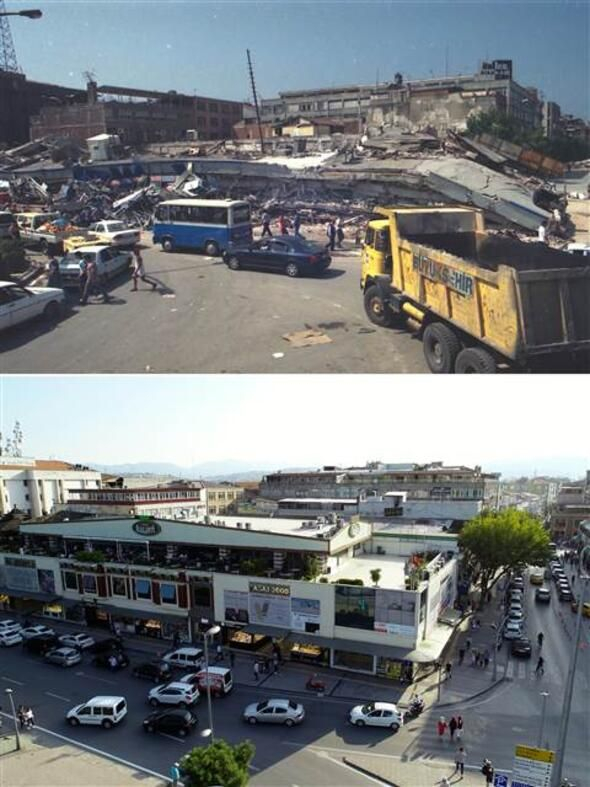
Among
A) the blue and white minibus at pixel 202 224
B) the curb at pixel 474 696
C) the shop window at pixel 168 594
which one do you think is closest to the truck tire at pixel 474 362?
the blue and white minibus at pixel 202 224

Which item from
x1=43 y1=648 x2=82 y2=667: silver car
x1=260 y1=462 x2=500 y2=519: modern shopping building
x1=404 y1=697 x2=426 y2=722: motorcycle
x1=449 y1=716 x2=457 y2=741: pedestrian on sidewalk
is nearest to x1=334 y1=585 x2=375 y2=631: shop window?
x1=404 y1=697 x2=426 y2=722: motorcycle

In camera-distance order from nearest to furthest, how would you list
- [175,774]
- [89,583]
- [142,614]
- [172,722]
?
1. [175,774]
2. [172,722]
3. [142,614]
4. [89,583]

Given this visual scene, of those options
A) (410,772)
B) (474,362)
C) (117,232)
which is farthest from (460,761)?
(117,232)

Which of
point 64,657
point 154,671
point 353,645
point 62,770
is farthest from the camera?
point 64,657

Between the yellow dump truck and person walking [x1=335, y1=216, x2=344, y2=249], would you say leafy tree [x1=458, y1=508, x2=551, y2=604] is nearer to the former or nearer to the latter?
the yellow dump truck

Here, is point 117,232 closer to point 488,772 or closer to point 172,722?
point 172,722

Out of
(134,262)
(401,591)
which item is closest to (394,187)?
(134,262)

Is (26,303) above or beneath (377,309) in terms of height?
above

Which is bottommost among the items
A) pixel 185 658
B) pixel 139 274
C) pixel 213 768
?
pixel 185 658
